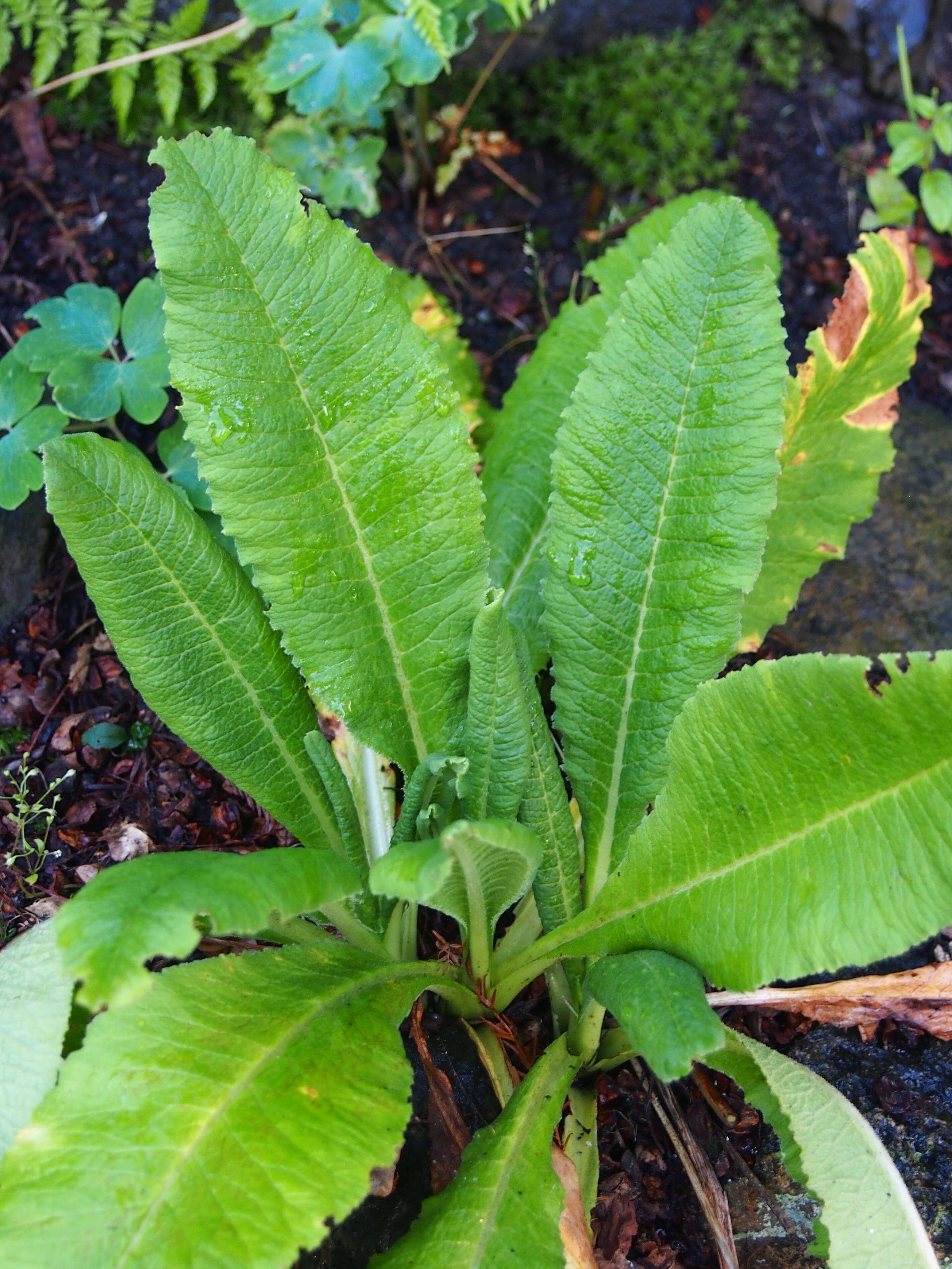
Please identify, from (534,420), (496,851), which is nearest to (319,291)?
(534,420)

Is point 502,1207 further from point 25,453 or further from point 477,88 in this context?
point 477,88

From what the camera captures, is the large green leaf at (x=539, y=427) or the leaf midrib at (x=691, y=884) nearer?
the leaf midrib at (x=691, y=884)

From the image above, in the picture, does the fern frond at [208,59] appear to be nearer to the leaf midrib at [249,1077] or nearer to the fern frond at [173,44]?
the fern frond at [173,44]

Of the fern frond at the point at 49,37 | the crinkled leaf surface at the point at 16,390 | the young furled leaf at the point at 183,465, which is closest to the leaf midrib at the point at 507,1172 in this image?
the young furled leaf at the point at 183,465

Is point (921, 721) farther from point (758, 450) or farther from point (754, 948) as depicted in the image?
point (758, 450)

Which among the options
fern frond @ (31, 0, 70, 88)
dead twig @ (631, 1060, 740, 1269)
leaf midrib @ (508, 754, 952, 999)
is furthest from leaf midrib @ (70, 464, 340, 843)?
fern frond @ (31, 0, 70, 88)

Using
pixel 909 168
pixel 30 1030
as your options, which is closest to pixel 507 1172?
pixel 30 1030
